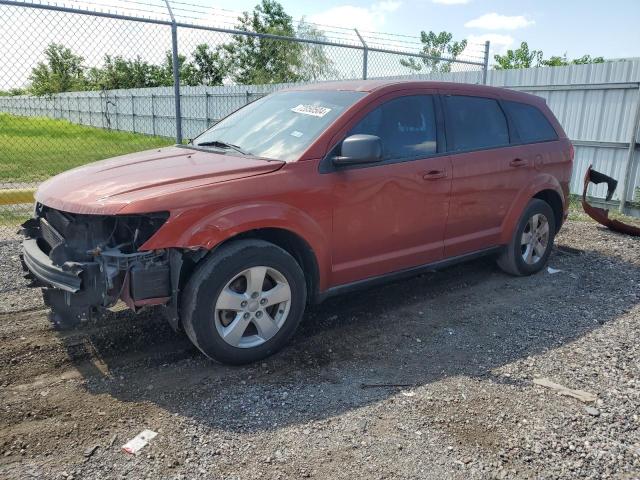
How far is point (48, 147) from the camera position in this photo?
19500 millimetres

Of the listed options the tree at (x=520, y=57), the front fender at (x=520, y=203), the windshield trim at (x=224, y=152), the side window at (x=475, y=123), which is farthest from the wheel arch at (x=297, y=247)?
the tree at (x=520, y=57)

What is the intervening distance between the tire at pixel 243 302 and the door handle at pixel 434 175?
1427mm

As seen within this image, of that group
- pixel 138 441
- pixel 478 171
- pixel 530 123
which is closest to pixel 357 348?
pixel 138 441

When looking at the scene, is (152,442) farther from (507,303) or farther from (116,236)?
(507,303)

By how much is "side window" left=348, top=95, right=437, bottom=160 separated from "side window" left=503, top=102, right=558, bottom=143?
1251 millimetres

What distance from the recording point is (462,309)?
4.82 meters

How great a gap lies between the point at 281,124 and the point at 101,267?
184 centimetres

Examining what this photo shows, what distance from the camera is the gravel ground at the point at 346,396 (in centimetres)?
273

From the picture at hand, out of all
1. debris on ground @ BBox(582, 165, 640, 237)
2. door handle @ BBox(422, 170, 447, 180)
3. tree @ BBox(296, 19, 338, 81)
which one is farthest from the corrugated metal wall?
door handle @ BBox(422, 170, 447, 180)

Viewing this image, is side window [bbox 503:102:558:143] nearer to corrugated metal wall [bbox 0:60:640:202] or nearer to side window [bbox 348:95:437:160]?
side window [bbox 348:95:437:160]

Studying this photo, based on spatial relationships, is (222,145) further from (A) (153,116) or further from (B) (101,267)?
(A) (153,116)

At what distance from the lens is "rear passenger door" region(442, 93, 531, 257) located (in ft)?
15.7

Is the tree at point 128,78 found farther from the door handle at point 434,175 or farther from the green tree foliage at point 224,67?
the door handle at point 434,175

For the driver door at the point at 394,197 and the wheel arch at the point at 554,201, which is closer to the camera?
the driver door at the point at 394,197
